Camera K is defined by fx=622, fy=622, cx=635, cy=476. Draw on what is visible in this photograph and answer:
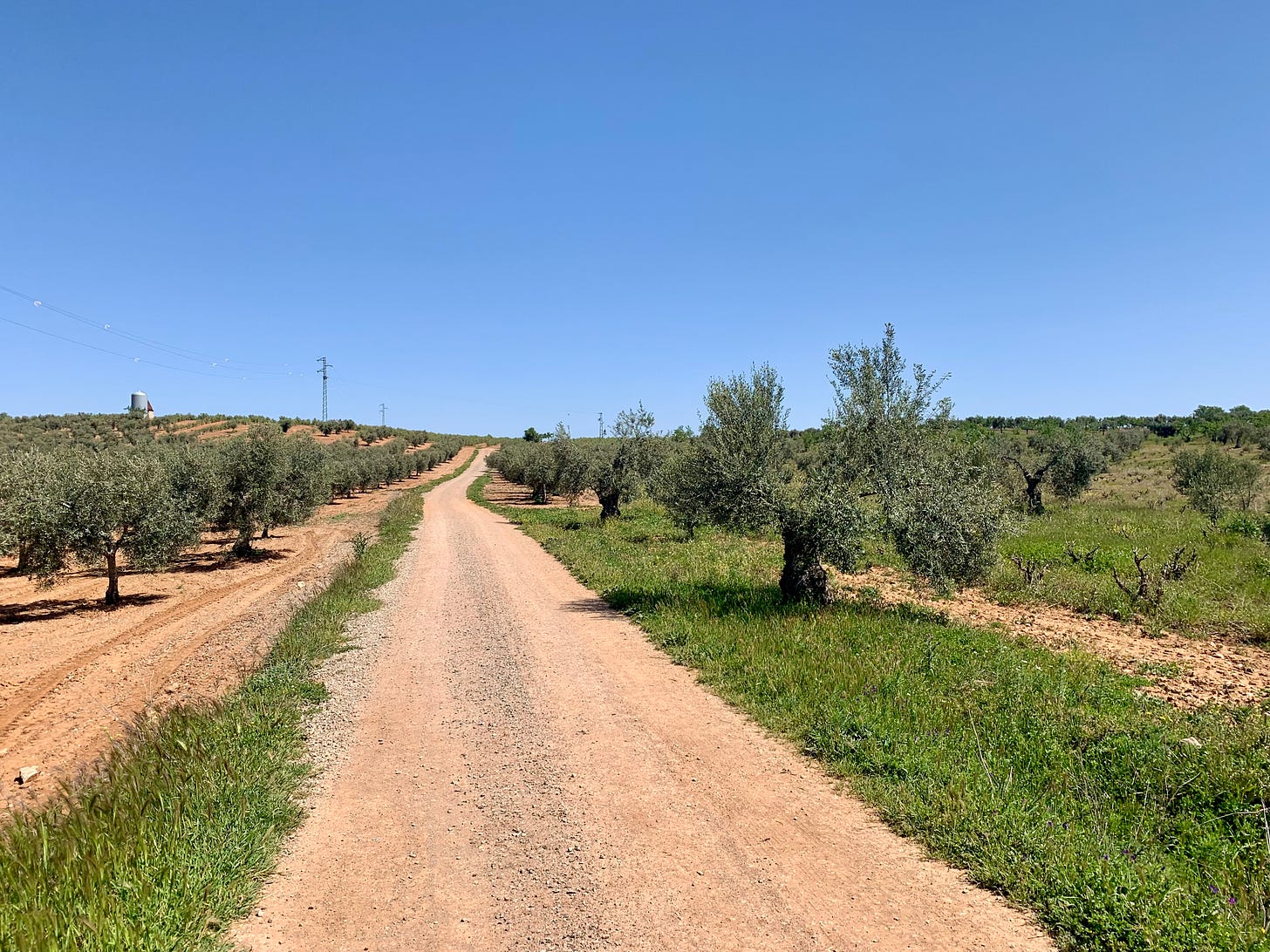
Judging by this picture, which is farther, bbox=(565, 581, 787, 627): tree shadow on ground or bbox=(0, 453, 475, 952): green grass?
bbox=(565, 581, 787, 627): tree shadow on ground

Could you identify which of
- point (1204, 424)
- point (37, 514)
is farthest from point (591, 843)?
point (1204, 424)

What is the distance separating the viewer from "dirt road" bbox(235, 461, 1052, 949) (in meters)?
4.77

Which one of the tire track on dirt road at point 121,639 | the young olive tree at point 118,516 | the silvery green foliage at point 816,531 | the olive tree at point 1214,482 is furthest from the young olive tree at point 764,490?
the olive tree at point 1214,482

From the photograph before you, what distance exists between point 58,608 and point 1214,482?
161 feet

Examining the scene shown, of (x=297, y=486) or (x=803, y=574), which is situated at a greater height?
(x=297, y=486)

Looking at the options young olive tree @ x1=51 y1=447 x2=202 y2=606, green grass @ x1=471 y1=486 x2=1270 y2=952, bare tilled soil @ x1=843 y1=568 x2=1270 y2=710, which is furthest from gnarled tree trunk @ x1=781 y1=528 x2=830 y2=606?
young olive tree @ x1=51 y1=447 x2=202 y2=606

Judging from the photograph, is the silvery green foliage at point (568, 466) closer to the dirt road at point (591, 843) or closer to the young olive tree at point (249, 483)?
the young olive tree at point (249, 483)

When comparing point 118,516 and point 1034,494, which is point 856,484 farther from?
point 1034,494

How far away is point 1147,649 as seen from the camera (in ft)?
41.6

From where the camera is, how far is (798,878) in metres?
5.39

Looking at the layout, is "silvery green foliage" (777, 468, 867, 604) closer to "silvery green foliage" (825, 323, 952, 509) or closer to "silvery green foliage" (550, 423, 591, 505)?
"silvery green foliage" (825, 323, 952, 509)

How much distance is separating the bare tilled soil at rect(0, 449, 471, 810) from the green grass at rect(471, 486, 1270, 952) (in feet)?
29.4

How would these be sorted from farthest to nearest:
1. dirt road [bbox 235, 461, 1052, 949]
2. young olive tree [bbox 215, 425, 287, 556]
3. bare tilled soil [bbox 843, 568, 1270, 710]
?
young olive tree [bbox 215, 425, 287, 556], bare tilled soil [bbox 843, 568, 1270, 710], dirt road [bbox 235, 461, 1052, 949]

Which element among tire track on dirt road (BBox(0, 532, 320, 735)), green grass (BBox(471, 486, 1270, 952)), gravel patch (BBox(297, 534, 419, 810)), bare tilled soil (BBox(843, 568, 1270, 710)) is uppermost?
green grass (BBox(471, 486, 1270, 952))
